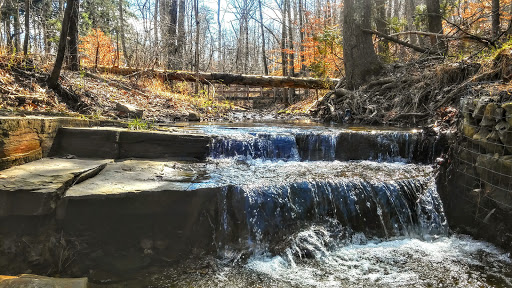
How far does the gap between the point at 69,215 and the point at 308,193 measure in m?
2.50

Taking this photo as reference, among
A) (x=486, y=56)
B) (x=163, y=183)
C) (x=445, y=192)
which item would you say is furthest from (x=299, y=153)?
(x=486, y=56)

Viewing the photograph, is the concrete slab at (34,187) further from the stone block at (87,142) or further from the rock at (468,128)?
the rock at (468,128)

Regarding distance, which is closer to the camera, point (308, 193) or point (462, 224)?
point (308, 193)

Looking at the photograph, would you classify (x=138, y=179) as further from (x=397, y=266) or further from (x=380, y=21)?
(x=380, y=21)

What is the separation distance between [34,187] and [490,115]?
4961 mm

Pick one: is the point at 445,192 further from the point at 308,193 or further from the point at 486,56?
the point at 486,56

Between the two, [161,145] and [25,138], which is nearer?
[25,138]

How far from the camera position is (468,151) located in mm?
4336

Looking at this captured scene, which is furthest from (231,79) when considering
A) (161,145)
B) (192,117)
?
(161,145)

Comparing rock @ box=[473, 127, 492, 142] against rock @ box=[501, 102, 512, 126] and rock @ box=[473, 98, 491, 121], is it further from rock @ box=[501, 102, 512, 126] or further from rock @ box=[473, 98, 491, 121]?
rock @ box=[501, 102, 512, 126]

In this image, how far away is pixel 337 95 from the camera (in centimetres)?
976

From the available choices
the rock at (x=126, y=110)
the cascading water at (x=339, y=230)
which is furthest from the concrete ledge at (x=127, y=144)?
the rock at (x=126, y=110)

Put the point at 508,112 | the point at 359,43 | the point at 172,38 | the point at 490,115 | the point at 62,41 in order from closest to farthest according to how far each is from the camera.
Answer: the point at 508,112, the point at 490,115, the point at 62,41, the point at 359,43, the point at 172,38

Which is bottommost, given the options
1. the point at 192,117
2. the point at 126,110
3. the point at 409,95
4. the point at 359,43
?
the point at 192,117
